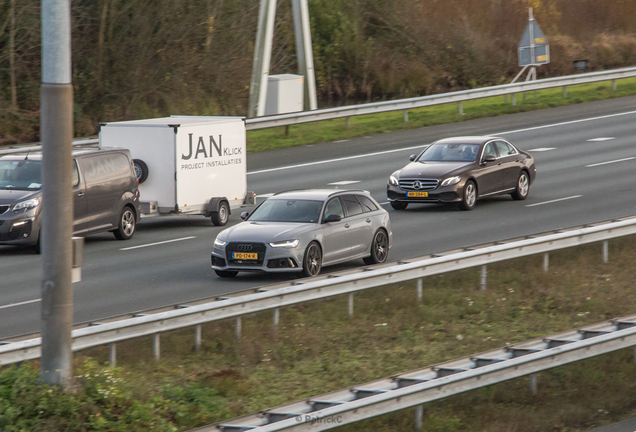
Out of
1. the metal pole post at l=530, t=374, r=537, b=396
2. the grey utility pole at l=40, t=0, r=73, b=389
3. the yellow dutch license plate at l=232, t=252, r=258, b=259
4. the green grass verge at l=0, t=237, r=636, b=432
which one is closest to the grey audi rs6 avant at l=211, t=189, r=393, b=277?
the yellow dutch license plate at l=232, t=252, r=258, b=259

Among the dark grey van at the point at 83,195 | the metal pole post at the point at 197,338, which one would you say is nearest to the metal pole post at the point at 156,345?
Result: the metal pole post at the point at 197,338

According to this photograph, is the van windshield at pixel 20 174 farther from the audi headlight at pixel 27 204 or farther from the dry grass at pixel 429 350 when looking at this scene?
the dry grass at pixel 429 350

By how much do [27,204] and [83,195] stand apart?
1284 millimetres

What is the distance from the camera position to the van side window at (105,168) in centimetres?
2006

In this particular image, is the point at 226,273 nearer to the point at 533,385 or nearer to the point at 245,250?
the point at 245,250

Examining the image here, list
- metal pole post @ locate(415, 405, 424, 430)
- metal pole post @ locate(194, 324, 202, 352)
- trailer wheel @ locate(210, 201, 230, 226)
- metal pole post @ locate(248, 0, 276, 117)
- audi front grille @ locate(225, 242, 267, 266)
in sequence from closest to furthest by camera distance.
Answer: metal pole post @ locate(415, 405, 424, 430)
metal pole post @ locate(194, 324, 202, 352)
audi front grille @ locate(225, 242, 267, 266)
trailer wheel @ locate(210, 201, 230, 226)
metal pole post @ locate(248, 0, 276, 117)

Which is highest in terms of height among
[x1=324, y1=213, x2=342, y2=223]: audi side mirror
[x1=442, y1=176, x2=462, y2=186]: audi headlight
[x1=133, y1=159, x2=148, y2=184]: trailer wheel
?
[x1=133, y1=159, x2=148, y2=184]: trailer wheel

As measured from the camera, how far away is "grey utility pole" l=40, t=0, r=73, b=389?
347 inches

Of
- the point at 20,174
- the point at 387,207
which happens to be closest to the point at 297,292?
the point at 20,174

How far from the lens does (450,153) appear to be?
24531 millimetres

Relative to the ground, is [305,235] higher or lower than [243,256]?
higher

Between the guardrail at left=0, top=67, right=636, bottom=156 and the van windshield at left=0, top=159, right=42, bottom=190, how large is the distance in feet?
26.3

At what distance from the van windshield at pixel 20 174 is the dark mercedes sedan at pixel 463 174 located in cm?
801

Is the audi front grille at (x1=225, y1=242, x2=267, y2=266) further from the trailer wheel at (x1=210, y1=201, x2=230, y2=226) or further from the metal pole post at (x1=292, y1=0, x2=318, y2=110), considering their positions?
the metal pole post at (x1=292, y1=0, x2=318, y2=110)
